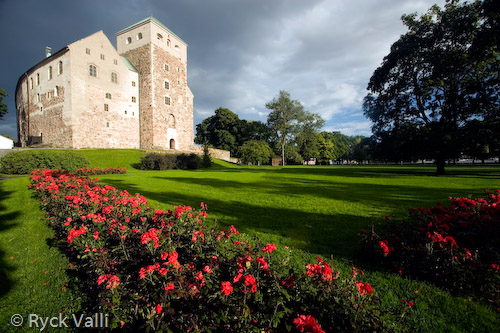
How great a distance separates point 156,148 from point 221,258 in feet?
115

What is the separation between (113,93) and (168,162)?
60.5ft

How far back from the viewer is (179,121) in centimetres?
3856

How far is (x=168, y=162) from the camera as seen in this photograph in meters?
22.9

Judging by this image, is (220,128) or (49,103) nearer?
(49,103)

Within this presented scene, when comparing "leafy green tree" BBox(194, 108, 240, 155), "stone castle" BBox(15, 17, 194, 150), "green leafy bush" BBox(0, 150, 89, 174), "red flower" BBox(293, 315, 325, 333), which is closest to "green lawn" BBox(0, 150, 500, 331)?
"red flower" BBox(293, 315, 325, 333)

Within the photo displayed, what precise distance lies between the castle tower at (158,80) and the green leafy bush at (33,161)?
65.9 feet

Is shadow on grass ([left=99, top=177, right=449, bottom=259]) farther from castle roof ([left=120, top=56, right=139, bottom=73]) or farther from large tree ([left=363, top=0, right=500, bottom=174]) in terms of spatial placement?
castle roof ([left=120, top=56, right=139, bottom=73])

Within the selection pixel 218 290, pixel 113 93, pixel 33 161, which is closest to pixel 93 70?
pixel 113 93

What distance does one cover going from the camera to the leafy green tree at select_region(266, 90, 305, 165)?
43.9 meters

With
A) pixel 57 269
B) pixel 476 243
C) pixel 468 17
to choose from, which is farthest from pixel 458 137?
pixel 57 269

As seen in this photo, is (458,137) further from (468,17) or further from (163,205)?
(163,205)

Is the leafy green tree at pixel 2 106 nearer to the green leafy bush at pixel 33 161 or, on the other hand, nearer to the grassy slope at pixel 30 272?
the green leafy bush at pixel 33 161

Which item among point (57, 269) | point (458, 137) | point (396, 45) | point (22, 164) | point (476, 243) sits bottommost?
point (57, 269)

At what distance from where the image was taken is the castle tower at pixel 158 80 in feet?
112
